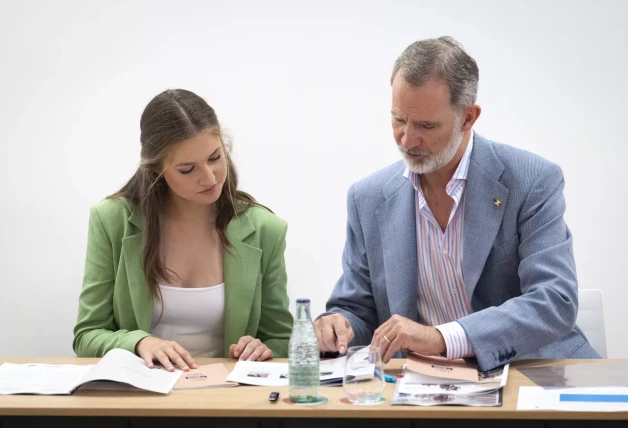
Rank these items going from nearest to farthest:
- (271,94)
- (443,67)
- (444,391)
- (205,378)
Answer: (444,391) → (205,378) → (443,67) → (271,94)

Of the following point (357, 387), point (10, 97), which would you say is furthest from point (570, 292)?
point (10, 97)

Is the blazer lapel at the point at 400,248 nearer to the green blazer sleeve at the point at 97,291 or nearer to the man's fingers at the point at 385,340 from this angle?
the man's fingers at the point at 385,340

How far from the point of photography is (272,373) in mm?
2502

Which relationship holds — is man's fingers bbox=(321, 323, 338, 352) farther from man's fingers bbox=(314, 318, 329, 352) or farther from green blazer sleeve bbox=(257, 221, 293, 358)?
green blazer sleeve bbox=(257, 221, 293, 358)

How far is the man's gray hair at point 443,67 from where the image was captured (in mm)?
2682

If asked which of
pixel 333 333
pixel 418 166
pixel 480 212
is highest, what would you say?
pixel 418 166

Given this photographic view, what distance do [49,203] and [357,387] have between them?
223 cm

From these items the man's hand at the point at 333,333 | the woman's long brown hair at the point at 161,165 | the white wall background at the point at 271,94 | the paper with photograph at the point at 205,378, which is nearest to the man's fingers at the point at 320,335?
the man's hand at the point at 333,333

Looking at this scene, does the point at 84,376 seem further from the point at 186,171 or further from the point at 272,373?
the point at 186,171

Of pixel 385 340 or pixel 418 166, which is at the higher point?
pixel 418 166

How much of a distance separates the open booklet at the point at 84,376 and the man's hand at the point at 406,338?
60 cm

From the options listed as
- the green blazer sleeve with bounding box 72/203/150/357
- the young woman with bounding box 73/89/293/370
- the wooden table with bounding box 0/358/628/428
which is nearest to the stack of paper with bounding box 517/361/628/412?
the wooden table with bounding box 0/358/628/428

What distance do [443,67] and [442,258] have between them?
0.64 metres

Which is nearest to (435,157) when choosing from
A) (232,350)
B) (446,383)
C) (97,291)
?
(446,383)
